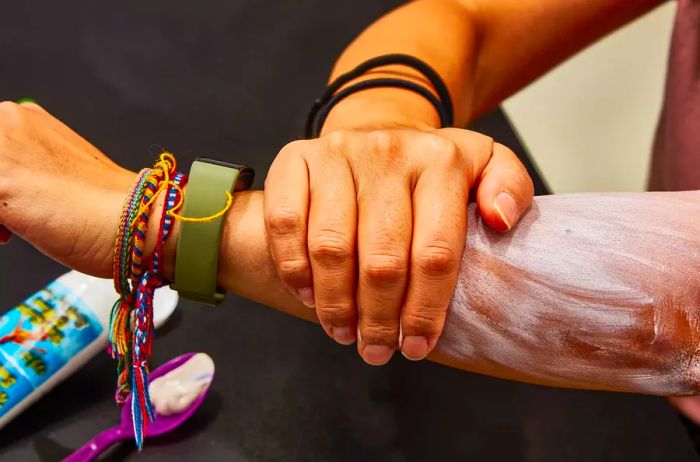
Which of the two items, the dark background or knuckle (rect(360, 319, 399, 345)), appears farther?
the dark background

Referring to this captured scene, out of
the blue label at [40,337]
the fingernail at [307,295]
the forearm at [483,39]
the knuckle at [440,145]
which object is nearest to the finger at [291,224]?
the fingernail at [307,295]

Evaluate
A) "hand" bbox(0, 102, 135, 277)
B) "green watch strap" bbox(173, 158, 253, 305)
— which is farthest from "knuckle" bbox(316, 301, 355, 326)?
"hand" bbox(0, 102, 135, 277)

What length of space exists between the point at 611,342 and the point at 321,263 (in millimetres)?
267

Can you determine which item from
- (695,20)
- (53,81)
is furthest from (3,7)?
(695,20)

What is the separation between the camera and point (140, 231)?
0.54m

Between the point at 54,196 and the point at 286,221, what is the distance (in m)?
0.25

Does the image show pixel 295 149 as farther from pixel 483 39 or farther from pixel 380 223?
pixel 483 39

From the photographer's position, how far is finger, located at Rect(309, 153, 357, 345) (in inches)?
18.6

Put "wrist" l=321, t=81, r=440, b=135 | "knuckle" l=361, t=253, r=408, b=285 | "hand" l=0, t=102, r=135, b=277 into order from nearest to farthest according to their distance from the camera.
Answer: "knuckle" l=361, t=253, r=408, b=285, "hand" l=0, t=102, r=135, b=277, "wrist" l=321, t=81, r=440, b=135

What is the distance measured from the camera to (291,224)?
485mm

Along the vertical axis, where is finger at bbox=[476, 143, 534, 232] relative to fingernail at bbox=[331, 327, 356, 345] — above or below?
above

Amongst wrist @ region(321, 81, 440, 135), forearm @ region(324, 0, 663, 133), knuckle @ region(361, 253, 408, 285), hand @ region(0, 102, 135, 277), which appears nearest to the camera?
knuckle @ region(361, 253, 408, 285)

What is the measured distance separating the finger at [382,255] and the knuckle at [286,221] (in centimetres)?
5

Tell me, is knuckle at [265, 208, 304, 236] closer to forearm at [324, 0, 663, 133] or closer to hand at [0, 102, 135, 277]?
hand at [0, 102, 135, 277]
